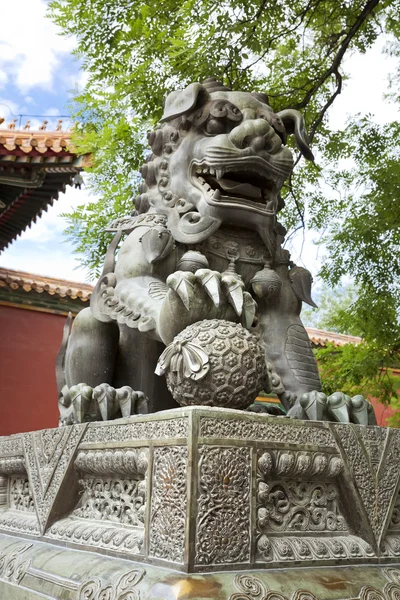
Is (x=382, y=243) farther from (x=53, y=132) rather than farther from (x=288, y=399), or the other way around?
(x=53, y=132)

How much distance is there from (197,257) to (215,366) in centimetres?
72

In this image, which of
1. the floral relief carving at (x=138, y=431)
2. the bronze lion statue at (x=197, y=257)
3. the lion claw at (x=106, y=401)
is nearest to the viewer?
the floral relief carving at (x=138, y=431)

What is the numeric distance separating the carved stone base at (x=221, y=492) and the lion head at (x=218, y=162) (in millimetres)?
1014

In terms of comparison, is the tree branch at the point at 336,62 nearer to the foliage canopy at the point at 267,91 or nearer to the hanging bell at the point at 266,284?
the foliage canopy at the point at 267,91

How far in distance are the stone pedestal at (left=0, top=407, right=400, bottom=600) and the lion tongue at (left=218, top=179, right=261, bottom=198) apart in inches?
44.5

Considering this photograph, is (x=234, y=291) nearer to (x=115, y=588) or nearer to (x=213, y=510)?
(x=213, y=510)

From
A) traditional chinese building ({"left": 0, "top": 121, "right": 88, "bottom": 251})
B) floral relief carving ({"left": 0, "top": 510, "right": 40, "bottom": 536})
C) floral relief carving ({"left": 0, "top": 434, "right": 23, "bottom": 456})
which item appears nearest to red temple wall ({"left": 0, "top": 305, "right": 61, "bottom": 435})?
traditional chinese building ({"left": 0, "top": 121, "right": 88, "bottom": 251})

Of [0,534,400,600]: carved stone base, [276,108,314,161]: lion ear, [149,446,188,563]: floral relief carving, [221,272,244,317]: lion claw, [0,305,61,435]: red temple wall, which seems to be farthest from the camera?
[0,305,61,435]: red temple wall

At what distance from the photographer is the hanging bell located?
298cm

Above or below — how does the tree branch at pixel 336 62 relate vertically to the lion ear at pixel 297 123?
above

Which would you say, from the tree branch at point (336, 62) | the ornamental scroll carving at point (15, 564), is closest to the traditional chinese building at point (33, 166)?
the tree branch at point (336, 62)

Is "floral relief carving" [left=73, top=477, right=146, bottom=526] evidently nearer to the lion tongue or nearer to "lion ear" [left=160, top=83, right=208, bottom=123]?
the lion tongue

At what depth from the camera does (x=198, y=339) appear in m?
2.35

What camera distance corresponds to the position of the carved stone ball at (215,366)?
230cm
